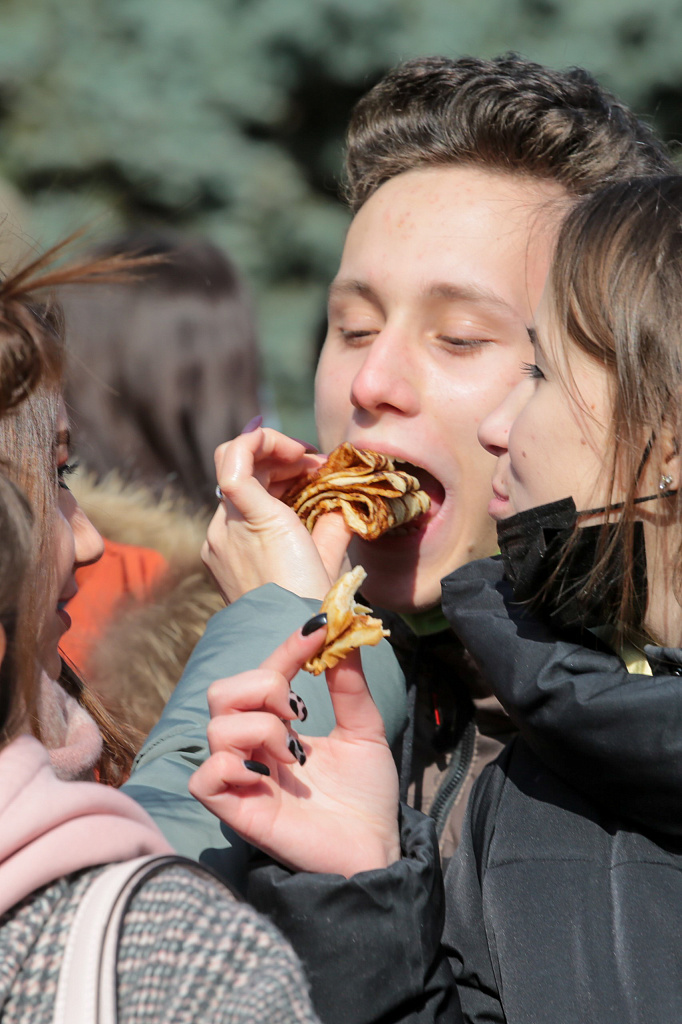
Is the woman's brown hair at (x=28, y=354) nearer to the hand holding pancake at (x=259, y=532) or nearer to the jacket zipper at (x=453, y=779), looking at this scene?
the hand holding pancake at (x=259, y=532)

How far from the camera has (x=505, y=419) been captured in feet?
6.08

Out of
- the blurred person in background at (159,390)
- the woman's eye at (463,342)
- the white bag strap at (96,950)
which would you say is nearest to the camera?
the white bag strap at (96,950)

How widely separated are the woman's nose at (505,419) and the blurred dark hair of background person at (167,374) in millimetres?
2174

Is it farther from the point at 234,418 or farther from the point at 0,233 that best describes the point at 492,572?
the point at 234,418

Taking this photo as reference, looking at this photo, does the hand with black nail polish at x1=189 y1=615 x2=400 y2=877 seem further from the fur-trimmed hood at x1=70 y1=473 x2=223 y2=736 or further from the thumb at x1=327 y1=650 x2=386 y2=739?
the fur-trimmed hood at x1=70 y1=473 x2=223 y2=736

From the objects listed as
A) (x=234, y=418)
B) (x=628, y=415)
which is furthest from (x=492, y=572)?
(x=234, y=418)

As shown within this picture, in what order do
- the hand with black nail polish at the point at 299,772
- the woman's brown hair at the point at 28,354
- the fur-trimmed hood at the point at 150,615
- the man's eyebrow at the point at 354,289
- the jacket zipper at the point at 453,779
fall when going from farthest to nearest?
the fur-trimmed hood at the point at 150,615 < the man's eyebrow at the point at 354,289 < the jacket zipper at the point at 453,779 < the hand with black nail polish at the point at 299,772 < the woman's brown hair at the point at 28,354

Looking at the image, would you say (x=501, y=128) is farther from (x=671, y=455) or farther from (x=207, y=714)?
(x=207, y=714)

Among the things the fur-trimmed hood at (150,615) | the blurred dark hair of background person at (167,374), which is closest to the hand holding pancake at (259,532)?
the fur-trimmed hood at (150,615)

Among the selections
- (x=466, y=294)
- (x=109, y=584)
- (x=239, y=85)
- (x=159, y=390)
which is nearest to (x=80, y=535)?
(x=466, y=294)

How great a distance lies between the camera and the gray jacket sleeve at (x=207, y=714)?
1.57 meters

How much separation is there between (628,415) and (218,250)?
328cm

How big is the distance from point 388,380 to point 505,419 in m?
0.59

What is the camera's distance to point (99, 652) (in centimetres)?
276
